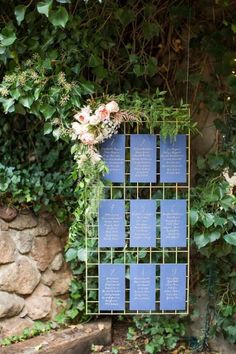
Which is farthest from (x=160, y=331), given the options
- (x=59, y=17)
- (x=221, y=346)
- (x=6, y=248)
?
(x=59, y=17)

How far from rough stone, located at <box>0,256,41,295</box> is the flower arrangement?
72cm

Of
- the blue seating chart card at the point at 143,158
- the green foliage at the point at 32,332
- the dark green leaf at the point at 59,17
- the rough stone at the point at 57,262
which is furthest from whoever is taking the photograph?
the rough stone at the point at 57,262

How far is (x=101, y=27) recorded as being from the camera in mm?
2207

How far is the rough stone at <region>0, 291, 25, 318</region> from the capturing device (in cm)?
234

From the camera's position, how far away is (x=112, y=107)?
2035 millimetres

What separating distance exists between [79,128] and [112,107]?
0.59ft

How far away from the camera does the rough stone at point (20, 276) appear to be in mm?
2361

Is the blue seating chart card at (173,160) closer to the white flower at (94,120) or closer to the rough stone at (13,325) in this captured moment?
the white flower at (94,120)

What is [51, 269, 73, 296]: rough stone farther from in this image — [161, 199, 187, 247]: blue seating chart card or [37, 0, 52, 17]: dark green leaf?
[37, 0, 52, 17]: dark green leaf

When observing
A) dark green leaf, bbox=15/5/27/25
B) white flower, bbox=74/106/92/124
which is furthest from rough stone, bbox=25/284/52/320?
dark green leaf, bbox=15/5/27/25

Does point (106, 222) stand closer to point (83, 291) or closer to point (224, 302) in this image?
point (83, 291)

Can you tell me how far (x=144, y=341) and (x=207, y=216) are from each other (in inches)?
33.9

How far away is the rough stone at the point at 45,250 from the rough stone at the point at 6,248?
12 centimetres

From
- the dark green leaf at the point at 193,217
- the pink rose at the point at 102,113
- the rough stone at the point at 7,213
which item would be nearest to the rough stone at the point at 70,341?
the rough stone at the point at 7,213
